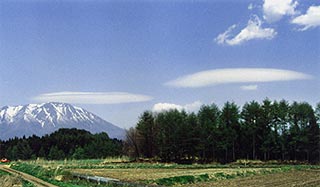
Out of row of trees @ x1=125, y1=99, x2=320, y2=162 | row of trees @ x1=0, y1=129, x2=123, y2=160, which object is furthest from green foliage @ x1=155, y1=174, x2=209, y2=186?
row of trees @ x1=0, y1=129, x2=123, y2=160

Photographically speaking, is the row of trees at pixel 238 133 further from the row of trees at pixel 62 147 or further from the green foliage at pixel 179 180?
the green foliage at pixel 179 180

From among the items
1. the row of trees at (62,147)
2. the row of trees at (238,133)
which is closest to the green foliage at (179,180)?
the row of trees at (238,133)

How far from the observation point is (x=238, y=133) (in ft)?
185

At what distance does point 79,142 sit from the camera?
287 feet

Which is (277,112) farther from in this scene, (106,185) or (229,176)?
(106,185)

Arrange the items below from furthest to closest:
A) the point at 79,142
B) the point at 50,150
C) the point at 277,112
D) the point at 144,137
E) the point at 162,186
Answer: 1. the point at 79,142
2. the point at 50,150
3. the point at 144,137
4. the point at 277,112
5. the point at 162,186

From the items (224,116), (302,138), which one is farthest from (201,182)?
(224,116)

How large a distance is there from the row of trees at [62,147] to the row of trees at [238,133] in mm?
16141

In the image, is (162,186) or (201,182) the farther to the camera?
(201,182)

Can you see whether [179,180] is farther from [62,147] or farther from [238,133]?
[62,147]

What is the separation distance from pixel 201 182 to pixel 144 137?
129 feet

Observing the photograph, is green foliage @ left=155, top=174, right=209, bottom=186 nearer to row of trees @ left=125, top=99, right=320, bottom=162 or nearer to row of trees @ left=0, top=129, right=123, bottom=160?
row of trees @ left=125, top=99, right=320, bottom=162

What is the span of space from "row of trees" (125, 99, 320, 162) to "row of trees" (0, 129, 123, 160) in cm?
1614

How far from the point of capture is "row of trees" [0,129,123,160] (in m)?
77.2
